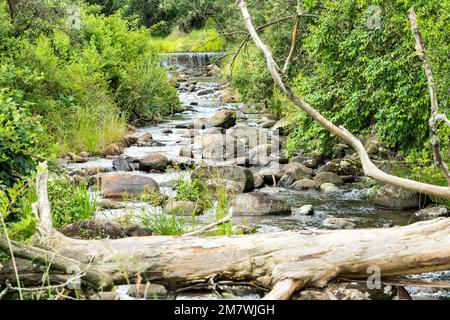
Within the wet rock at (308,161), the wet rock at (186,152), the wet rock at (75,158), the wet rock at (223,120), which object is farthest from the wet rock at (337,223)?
the wet rock at (223,120)

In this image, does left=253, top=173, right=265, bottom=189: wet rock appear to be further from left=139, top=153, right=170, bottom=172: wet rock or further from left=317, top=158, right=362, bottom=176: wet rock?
left=139, top=153, right=170, bottom=172: wet rock

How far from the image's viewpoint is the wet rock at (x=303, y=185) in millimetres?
12406

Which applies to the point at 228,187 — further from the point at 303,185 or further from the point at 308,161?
the point at 308,161

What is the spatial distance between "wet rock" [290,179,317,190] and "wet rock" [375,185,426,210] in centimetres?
185

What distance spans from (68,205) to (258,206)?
10.5 ft

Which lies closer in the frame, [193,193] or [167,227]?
[167,227]

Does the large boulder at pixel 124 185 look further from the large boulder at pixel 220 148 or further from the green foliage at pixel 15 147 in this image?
the green foliage at pixel 15 147

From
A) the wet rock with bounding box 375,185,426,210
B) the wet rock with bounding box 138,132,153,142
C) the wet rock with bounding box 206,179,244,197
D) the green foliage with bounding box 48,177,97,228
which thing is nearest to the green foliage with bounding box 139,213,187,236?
the green foliage with bounding box 48,177,97,228

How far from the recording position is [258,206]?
10.2 metres

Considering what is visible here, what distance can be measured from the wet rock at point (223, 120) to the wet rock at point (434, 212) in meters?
9.79

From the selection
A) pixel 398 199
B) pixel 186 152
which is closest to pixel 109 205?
pixel 398 199

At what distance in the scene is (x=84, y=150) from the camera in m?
15.3

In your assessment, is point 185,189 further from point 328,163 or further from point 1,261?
point 1,261

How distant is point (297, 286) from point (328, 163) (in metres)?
8.80
